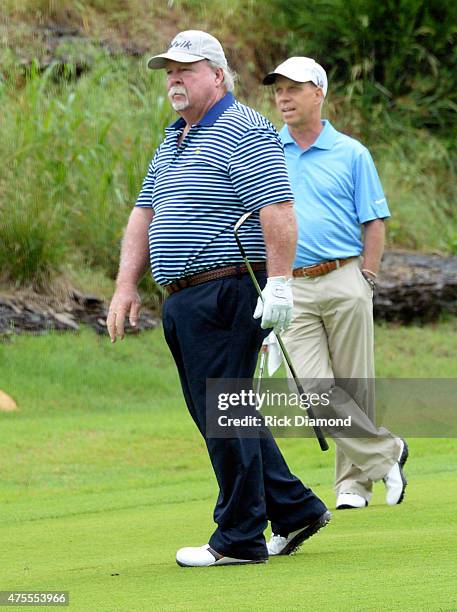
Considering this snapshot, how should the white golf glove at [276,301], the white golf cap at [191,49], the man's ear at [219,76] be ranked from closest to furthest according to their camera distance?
the white golf glove at [276,301] < the white golf cap at [191,49] < the man's ear at [219,76]

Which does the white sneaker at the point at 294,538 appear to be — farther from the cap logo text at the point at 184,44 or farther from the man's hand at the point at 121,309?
the cap logo text at the point at 184,44

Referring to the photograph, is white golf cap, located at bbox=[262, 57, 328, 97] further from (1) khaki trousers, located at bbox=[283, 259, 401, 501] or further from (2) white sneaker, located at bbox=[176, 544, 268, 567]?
(2) white sneaker, located at bbox=[176, 544, 268, 567]

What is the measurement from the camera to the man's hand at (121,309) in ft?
16.9

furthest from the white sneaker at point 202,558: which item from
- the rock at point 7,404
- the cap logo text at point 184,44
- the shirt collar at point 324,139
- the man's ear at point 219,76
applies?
the rock at point 7,404

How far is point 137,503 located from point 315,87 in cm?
233

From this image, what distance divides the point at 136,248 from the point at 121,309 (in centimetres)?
26

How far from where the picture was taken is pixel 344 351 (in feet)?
22.9

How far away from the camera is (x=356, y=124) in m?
17.0

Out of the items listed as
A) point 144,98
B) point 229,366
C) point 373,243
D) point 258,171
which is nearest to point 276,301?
point 229,366

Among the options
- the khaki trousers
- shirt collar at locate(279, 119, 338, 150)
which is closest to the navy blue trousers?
the khaki trousers

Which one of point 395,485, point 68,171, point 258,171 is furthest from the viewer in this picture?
point 68,171

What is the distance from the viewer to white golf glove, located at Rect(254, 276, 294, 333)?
473 cm

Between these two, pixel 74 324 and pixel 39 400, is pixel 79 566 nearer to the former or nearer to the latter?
pixel 39 400

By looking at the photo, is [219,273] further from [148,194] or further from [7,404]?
[7,404]
